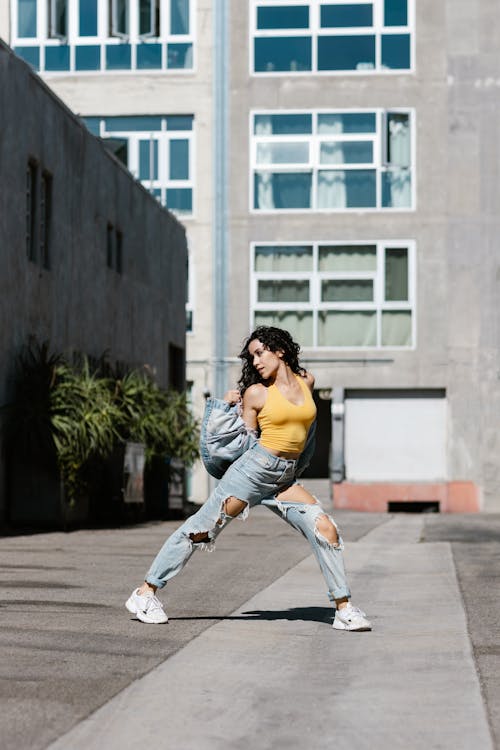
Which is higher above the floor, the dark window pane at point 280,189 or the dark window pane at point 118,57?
the dark window pane at point 118,57

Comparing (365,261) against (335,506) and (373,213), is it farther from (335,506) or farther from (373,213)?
(335,506)

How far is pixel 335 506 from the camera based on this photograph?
123 ft

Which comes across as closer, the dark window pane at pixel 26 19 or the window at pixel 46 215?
the window at pixel 46 215

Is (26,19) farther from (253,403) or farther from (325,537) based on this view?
(325,537)

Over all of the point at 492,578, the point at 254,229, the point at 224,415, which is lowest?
the point at 492,578

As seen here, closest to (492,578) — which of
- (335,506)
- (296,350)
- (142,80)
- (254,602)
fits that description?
(254,602)

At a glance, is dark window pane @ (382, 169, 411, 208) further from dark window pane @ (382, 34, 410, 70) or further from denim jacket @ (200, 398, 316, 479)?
denim jacket @ (200, 398, 316, 479)

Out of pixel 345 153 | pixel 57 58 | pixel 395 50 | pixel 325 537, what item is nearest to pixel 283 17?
pixel 395 50

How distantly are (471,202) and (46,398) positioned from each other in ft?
61.7

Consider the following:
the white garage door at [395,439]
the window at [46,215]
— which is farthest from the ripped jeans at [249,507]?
the white garage door at [395,439]

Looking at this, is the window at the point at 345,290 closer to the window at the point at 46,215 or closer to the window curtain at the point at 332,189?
the window curtain at the point at 332,189

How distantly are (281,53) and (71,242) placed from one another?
15.9 metres

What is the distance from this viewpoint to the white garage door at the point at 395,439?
37.6 metres

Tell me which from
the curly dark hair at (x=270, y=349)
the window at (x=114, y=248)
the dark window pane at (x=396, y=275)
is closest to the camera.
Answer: the curly dark hair at (x=270, y=349)
